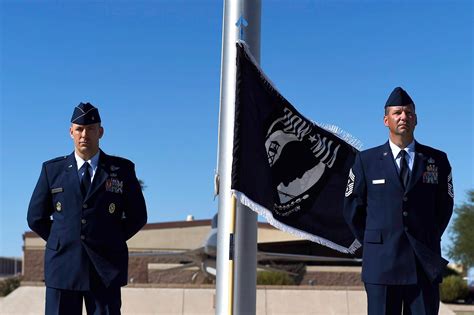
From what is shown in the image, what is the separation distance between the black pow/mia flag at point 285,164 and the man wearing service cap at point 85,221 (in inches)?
42.9

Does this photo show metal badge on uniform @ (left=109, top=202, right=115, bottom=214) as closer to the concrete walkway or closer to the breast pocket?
the breast pocket

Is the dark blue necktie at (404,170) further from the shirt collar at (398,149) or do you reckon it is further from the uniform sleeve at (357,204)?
the uniform sleeve at (357,204)

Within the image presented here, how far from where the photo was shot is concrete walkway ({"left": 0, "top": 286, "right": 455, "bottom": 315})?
47.2 ft

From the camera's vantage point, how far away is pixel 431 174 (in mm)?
5336

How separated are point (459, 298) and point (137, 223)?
2613cm

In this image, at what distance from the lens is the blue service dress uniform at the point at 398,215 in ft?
16.8

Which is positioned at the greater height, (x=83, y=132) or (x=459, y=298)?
(x=83, y=132)

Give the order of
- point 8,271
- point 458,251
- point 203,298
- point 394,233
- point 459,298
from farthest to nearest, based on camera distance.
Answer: point 8,271
point 458,251
point 459,298
point 203,298
point 394,233

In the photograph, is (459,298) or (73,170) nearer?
(73,170)

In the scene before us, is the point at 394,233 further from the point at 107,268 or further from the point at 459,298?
the point at 459,298

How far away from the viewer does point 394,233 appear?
5.16 metres

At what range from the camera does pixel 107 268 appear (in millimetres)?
5316

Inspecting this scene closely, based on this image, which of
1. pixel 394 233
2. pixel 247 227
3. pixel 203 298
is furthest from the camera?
pixel 203 298

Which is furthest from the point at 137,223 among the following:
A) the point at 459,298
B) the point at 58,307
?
the point at 459,298
